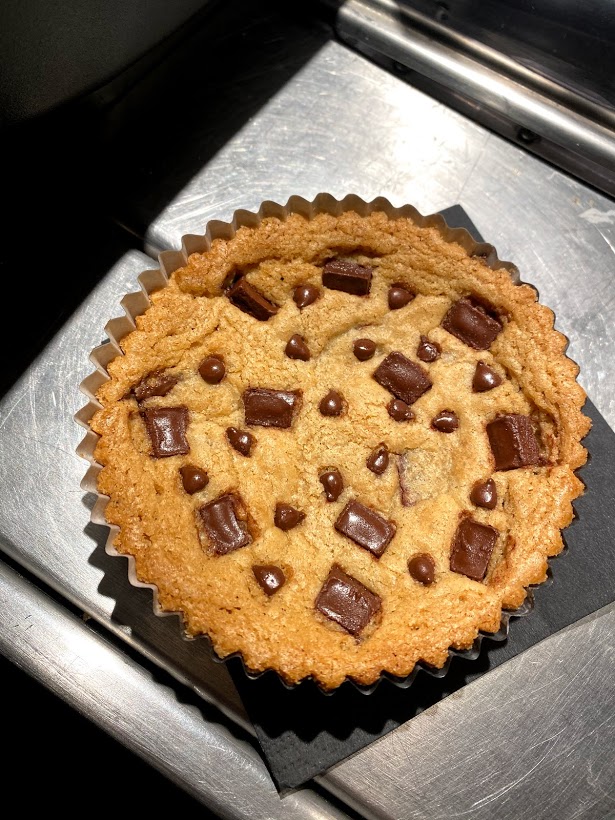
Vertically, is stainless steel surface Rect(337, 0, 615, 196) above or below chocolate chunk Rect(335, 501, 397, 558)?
above

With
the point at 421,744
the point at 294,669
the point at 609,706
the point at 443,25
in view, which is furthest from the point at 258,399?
the point at 443,25

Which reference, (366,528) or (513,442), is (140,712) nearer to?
(366,528)

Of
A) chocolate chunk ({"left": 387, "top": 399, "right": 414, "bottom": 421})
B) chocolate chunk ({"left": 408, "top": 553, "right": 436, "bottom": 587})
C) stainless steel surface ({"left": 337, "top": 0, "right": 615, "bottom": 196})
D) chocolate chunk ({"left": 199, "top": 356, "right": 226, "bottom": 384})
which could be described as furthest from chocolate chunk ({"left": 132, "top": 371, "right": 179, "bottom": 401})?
stainless steel surface ({"left": 337, "top": 0, "right": 615, "bottom": 196})

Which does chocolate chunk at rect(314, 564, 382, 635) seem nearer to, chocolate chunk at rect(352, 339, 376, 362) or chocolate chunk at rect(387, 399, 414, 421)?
chocolate chunk at rect(387, 399, 414, 421)

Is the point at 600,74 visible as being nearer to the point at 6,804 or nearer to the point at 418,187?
the point at 418,187

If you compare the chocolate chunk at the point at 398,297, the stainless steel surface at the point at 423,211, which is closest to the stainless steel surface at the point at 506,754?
the stainless steel surface at the point at 423,211
